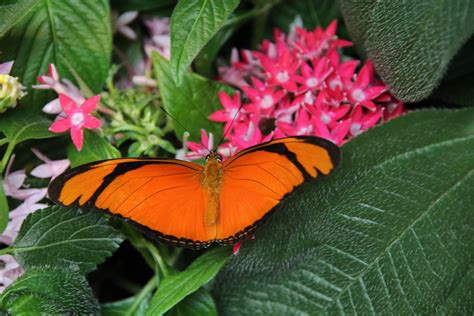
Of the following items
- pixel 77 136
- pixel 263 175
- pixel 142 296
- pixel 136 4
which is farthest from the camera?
pixel 136 4

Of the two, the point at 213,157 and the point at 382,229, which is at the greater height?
the point at 213,157

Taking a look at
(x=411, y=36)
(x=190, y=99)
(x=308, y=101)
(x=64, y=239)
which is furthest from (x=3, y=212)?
(x=411, y=36)

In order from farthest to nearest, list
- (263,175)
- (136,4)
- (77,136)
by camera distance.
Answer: (136,4), (77,136), (263,175)

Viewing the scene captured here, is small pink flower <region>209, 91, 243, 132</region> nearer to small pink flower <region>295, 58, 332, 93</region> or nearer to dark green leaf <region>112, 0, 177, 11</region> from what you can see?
small pink flower <region>295, 58, 332, 93</region>

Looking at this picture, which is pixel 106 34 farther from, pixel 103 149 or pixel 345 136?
pixel 345 136

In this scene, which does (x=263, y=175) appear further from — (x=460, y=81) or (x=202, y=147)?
(x=460, y=81)

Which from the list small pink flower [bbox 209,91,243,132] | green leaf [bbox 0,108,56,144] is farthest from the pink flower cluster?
green leaf [bbox 0,108,56,144]

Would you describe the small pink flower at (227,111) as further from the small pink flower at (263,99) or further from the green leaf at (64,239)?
the green leaf at (64,239)
